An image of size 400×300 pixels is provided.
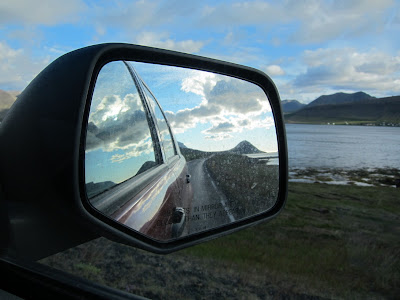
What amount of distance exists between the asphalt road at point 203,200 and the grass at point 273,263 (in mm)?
1705

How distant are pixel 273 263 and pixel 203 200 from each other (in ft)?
9.41

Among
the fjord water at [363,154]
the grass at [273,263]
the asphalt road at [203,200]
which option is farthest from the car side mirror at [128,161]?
the fjord water at [363,154]

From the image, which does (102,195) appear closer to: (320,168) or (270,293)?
(270,293)

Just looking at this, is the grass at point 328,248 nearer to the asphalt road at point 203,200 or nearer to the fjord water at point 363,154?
the asphalt road at point 203,200

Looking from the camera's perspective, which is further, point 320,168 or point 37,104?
→ point 320,168

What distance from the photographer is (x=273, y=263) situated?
15.5 ft

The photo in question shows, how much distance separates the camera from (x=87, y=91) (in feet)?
5.52

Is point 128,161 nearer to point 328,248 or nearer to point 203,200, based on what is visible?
point 203,200

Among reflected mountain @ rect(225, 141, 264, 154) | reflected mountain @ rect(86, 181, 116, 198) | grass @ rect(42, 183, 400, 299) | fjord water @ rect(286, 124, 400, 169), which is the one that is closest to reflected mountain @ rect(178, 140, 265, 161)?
reflected mountain @ rect(225, 141, 264, 154)

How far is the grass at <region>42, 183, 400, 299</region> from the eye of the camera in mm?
3951

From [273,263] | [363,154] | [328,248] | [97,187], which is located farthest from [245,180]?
[363,154]

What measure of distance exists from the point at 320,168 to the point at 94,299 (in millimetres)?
14253

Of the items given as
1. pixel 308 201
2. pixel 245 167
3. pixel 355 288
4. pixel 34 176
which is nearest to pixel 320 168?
pixel 308 201

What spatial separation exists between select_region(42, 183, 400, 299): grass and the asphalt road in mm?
1705
